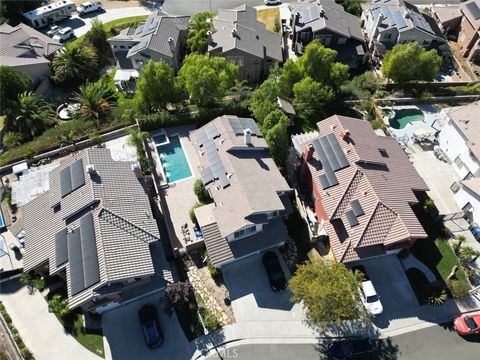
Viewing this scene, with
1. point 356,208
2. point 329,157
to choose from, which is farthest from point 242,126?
point 356,208

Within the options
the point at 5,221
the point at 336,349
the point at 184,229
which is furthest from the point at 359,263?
the point at 5,221

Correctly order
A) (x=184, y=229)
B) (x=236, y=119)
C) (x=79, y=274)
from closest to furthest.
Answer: (x=79, y=274) → (x=184, y=229) → (x=236, y=119)

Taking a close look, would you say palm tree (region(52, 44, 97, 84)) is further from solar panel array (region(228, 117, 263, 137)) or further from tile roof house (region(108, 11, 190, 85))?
solar panel array (region(228, 117, 263, 137))

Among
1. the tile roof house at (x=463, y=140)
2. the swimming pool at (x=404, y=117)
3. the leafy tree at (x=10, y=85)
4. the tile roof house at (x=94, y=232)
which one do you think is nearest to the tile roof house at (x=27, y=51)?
the leafy tree at (x=10, y=85)

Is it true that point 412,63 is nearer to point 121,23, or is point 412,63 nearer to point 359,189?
point 359,189

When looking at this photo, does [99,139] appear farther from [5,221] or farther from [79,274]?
[79,274]

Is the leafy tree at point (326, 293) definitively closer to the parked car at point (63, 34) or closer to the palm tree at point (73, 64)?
the palm tree at point (73, 64)

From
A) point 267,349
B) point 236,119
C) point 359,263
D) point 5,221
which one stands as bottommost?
point 267,349
